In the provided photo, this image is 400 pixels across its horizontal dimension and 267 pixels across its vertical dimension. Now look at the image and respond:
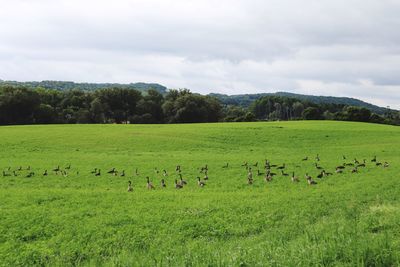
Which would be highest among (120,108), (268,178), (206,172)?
(120,108)

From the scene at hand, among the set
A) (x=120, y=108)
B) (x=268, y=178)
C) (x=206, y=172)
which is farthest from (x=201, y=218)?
(x=120, y=108)

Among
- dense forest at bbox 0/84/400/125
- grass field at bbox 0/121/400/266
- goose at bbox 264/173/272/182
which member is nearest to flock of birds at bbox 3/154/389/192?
goose at bbox 264/173/272/182

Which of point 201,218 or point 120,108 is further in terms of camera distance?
point 120,108

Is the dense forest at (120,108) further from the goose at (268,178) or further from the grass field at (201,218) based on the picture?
the goose at (268,178)

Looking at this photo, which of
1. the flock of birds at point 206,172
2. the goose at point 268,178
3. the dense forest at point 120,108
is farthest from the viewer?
the dense forest at point 120,108

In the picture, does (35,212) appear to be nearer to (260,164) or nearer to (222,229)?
(222,229)

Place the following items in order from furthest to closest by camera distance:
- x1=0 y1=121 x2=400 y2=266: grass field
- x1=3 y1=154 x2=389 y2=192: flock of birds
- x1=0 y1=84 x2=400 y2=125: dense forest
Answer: x1=0 y1=84 x2=400 y2=125: dense forest < x1=3 y1=154 x2=389 y2=192: flock of birds < x1=0 y1=121 x2=400 y2=266: grass field

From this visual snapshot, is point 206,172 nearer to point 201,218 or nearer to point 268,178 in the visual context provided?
point 268,178

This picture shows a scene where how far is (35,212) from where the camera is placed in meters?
17.9

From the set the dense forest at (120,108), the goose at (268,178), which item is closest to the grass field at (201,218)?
the goose at (268,178)

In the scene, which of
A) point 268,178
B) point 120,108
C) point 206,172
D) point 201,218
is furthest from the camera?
point 120,108

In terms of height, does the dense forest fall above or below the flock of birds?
above

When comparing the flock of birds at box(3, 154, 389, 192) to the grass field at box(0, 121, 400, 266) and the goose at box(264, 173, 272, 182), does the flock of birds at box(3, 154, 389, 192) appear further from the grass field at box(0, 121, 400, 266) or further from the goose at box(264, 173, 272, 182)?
the grass field at box(0, 121, 400, 266)

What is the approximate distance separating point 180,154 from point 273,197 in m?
26.1
